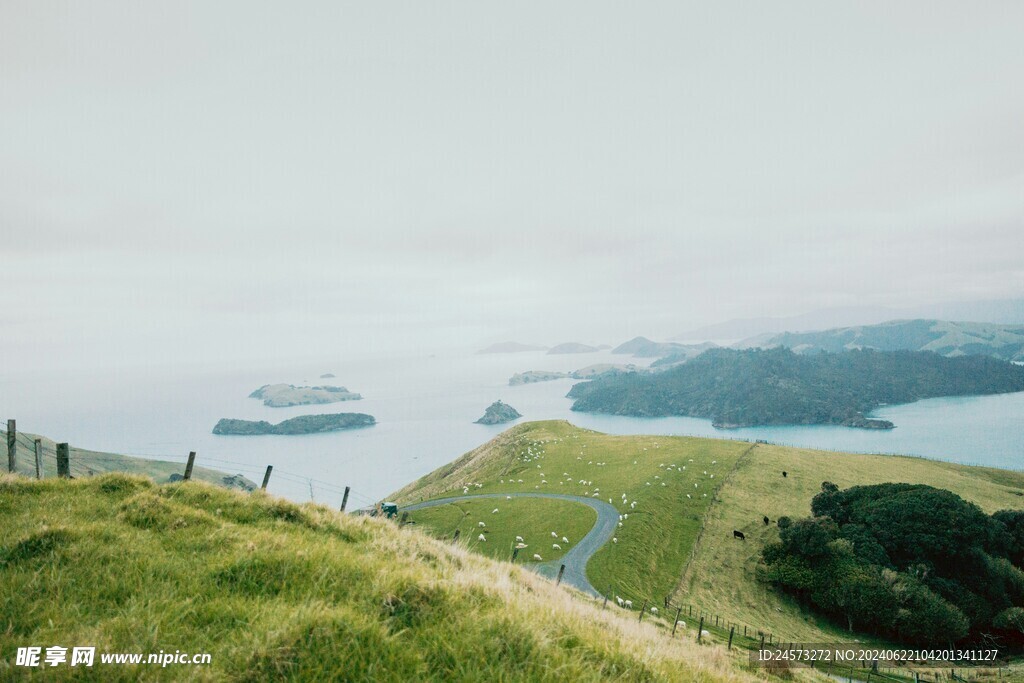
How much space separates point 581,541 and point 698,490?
87.2 ft

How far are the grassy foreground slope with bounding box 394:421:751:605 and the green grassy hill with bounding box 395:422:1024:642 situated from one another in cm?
19

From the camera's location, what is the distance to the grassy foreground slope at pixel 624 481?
40281 millimetres

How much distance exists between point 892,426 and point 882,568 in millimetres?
193816

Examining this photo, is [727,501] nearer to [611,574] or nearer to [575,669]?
[611,574]

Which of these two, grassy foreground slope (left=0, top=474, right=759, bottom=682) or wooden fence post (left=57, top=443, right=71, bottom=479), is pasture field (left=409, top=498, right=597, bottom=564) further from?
grassy foreground slope (left=0, top=474, right=759, bottom=682)

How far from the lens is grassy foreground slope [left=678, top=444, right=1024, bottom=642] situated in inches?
1431

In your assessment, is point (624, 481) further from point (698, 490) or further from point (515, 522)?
point (515, 522)

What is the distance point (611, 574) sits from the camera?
3762 cm

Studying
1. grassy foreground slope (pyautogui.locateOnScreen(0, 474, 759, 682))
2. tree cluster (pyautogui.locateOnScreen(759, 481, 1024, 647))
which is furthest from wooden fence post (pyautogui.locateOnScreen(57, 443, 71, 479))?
tree cluster (pyautogui.locateOnScreen(759, 481, 1024, 647))

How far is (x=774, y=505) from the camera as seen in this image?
57.4m

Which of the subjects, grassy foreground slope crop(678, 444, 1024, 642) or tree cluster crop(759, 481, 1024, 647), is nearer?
tree cluster crop(759, 481, 1024, 647)

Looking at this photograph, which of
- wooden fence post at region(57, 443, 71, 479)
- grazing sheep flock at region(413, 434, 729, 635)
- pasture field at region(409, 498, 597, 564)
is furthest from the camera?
grazing sheep flock at region(413, 434, 729, 635)

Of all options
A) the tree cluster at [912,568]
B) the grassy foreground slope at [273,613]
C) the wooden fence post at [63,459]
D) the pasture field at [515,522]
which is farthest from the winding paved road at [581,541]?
the grassy foreground slope at [273,613]

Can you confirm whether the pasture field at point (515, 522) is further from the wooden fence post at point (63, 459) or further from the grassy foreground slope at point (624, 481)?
the wooden fence post at point (63, 459)
